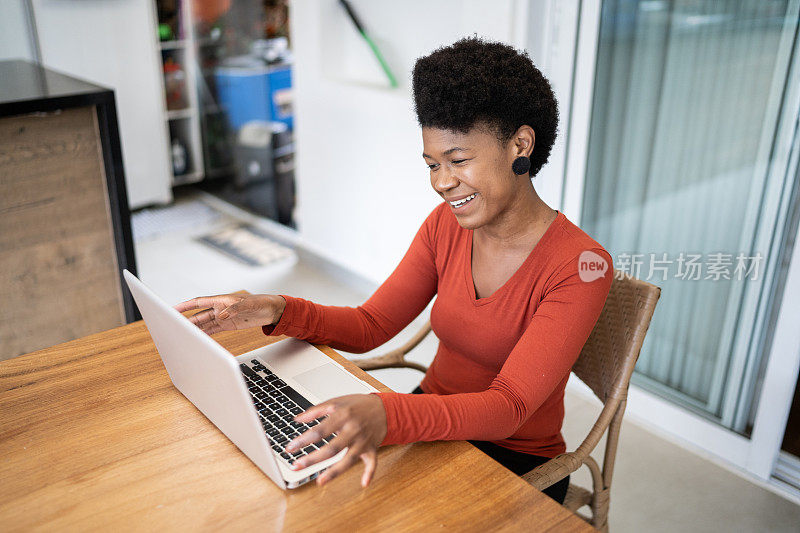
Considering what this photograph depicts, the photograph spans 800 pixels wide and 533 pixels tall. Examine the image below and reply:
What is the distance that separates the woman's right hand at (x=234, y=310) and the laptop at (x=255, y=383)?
60 mm

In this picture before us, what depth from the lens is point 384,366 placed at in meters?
1.54

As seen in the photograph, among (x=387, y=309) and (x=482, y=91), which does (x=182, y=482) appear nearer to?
(x=387, y=309)

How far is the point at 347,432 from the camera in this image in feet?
2.93

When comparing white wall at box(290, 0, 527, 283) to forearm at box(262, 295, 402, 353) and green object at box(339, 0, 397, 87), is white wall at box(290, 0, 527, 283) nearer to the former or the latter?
green object at box(339, 0, 397, 87)

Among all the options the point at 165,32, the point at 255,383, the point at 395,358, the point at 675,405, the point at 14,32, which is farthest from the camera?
the point at 165,32

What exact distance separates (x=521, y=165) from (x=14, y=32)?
3.08 m

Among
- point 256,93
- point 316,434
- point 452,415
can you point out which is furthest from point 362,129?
point 316,434

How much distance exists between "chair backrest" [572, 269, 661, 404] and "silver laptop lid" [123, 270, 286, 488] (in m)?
0.70

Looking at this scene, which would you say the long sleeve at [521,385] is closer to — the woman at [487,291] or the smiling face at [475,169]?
the woman at [487,291]

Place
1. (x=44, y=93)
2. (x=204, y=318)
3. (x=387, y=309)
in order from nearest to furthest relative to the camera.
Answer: (x=204, y=318) → (x=387, y=309) → (x=44, y=93)

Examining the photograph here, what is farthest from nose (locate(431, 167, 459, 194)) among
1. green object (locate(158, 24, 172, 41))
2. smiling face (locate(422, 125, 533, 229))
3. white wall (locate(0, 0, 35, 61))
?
green object (locate(158, 24, 172, 41))

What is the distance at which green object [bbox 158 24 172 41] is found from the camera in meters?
3.96

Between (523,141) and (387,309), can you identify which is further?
(387,309)

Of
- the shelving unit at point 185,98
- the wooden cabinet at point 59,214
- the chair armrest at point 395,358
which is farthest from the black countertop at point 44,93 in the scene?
Answer: the shelving unit at point 185,98
